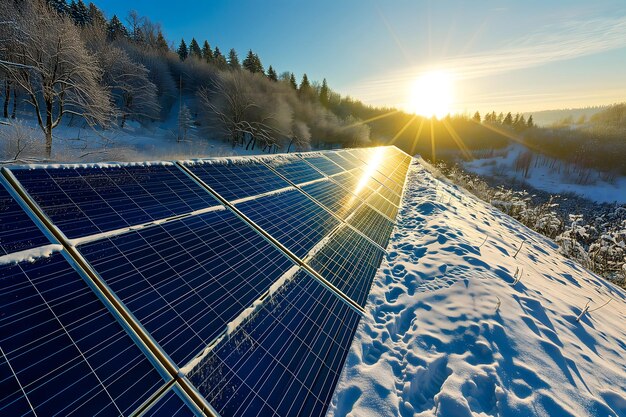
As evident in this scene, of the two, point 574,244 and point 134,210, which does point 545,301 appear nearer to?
point 134,210

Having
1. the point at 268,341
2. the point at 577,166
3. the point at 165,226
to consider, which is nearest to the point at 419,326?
the point at 268,341

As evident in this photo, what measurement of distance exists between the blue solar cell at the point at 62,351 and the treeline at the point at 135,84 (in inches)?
859

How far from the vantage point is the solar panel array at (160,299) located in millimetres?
2082

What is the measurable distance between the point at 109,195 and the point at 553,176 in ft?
300

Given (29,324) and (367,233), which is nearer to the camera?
(29,324)

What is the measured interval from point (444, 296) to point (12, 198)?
6.64 metres

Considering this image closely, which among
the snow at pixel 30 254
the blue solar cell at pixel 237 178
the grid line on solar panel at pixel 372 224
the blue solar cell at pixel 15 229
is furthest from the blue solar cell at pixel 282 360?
the grid line on solar panel at pixel 372 224

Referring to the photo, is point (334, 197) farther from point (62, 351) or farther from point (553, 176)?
point (553, 176)

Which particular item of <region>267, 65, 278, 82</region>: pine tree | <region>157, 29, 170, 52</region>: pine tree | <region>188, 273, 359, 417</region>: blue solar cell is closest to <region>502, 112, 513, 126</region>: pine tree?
<region>267, 65, 278, 82</region>: pine tree

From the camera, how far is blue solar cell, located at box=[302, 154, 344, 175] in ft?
33.8

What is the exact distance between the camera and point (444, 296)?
4934 millimetres

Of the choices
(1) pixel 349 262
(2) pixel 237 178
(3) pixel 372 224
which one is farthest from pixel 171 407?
(3) pixel 372 224

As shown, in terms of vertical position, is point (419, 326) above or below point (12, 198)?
below

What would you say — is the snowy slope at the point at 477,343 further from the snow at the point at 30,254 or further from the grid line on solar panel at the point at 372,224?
the snow at the point at 30,254
